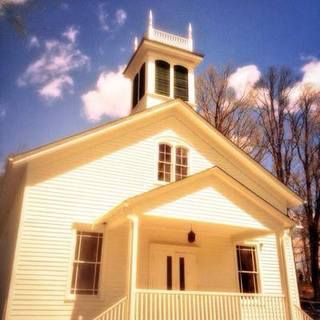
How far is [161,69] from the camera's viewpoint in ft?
51.9

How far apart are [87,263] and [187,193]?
3.61m

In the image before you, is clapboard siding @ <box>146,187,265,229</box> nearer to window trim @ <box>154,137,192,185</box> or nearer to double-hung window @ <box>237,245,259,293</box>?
window trim @ <box>154,137,192,185</box>

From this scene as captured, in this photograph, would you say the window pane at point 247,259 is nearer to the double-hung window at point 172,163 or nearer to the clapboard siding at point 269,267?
the clapboard siding at point 269,267

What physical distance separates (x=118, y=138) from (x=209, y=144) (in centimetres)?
360

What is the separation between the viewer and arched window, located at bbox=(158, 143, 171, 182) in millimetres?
12352

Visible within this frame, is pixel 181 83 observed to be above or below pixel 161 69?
below

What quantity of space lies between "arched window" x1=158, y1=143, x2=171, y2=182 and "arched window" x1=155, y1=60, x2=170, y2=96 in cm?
357

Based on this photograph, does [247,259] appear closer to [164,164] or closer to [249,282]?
[249,282]

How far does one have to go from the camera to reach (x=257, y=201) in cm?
1002

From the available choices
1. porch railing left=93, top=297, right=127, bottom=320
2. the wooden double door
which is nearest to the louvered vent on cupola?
the wooden double door

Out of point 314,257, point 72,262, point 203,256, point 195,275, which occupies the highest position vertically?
point 314,257

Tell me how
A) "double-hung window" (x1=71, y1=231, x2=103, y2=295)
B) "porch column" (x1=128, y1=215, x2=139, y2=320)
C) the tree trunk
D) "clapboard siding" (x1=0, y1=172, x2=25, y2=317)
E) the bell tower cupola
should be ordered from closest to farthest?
1. "porch column" (x1=128, y1=215, x2=139, y2=320)
2. "clapboard siding" (x1=0, y1=172, x2=25, y2=317)
3. "double-hung window" (x1=71, y1=231, x2=103, y2=295)
4. the bell tower cupola
5. the tree trunk

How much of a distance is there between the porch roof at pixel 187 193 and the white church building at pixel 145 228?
0.09ft

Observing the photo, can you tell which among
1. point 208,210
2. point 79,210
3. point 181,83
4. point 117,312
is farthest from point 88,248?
point 181,83
